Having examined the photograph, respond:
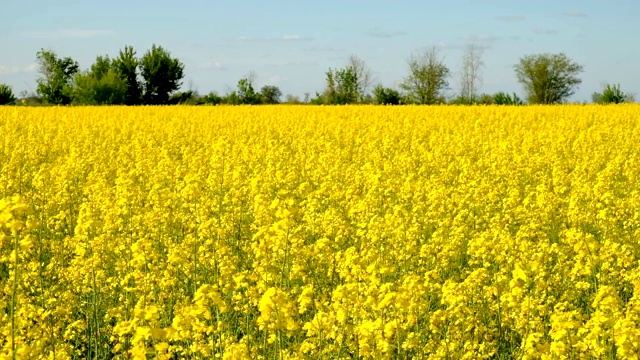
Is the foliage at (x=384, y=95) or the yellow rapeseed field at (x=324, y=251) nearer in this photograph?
the yellow rapeseed field at (x=324, y=251)

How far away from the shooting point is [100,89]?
42438mm

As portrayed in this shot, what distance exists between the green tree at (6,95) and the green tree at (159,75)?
7423 mm

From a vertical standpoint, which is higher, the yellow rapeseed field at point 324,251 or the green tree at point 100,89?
the green tree at point 100,89

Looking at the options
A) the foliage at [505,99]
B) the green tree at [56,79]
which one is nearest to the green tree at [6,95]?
the green tree at [56,79]

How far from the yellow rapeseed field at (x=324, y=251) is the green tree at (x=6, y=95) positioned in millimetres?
27635

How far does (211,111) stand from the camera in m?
24.5

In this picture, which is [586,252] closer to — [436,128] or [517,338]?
[517,338]

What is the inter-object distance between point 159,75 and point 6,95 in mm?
8829

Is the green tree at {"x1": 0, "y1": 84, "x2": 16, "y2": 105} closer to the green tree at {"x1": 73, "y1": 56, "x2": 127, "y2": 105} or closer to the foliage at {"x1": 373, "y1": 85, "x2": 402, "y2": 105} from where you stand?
the green tree at {"x1": 73, "y1": 56, "x2": 127, "y2": 105}

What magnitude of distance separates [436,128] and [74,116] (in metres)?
9.83

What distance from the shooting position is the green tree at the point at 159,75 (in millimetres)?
47062

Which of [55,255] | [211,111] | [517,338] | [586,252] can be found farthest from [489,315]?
[211,111]

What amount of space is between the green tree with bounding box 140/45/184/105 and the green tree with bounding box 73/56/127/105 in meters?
2.34

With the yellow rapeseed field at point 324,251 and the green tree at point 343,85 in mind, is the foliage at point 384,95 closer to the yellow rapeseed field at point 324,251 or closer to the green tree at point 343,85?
the green tree at point 343,85
